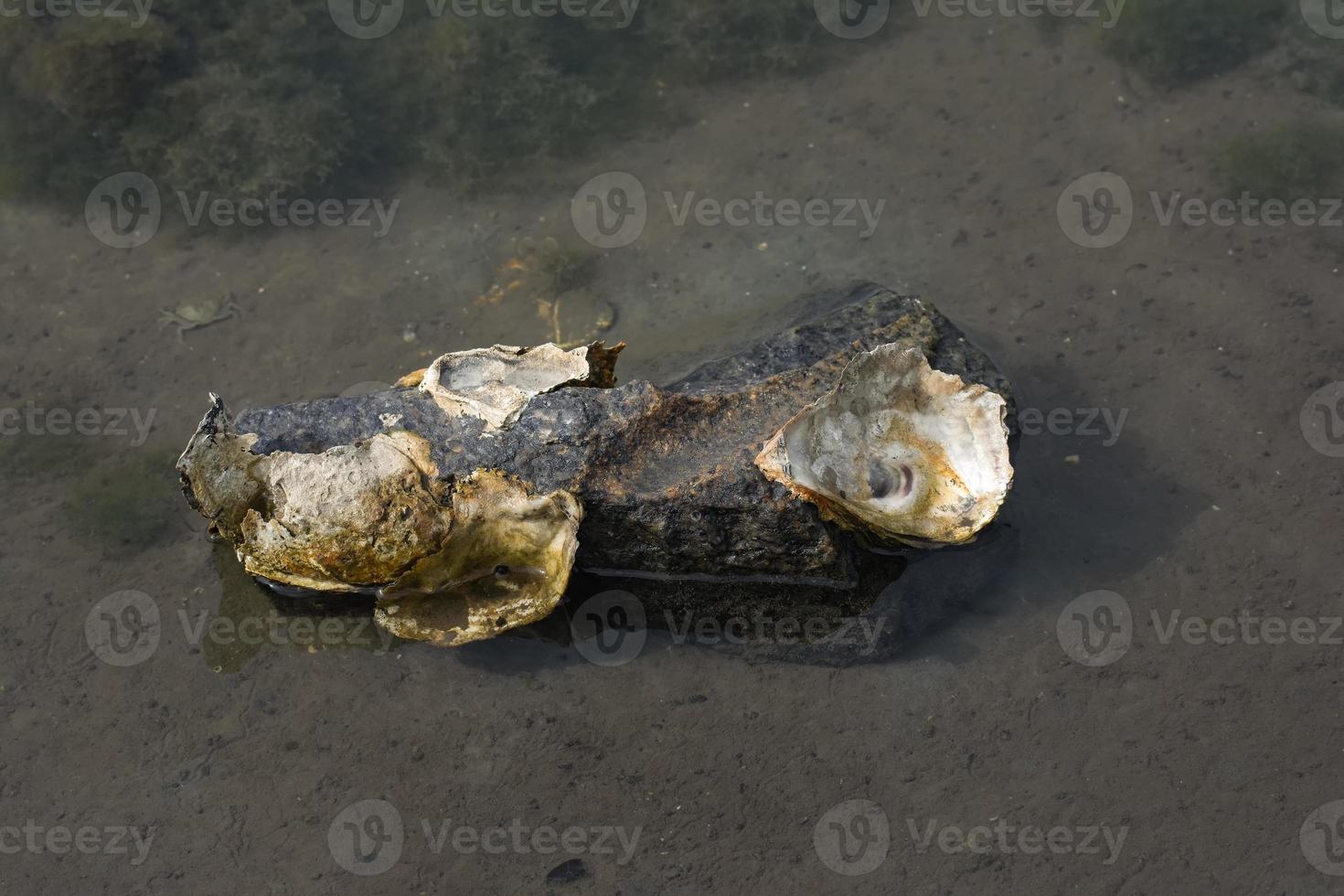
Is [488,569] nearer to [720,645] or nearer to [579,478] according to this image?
[579,478]

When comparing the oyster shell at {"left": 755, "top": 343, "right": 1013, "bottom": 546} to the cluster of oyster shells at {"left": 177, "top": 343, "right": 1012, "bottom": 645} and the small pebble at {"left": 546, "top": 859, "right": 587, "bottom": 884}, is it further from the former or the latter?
the small pebble at {"left": 546, "top": 859, "right": 587, "bottom": 884}

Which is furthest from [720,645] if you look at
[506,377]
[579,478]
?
[506,377]

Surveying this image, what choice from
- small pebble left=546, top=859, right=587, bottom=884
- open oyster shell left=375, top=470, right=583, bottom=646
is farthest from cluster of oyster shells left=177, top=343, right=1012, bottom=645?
small pebble left=546, top=859, right=587, bottom=884

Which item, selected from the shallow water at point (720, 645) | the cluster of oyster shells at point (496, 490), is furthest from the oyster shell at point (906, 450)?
the shallow water at point (720, 645)

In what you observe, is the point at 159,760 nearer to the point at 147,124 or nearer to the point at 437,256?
the point at 437,256

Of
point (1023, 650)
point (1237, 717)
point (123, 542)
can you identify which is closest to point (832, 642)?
point (1023, 650)
